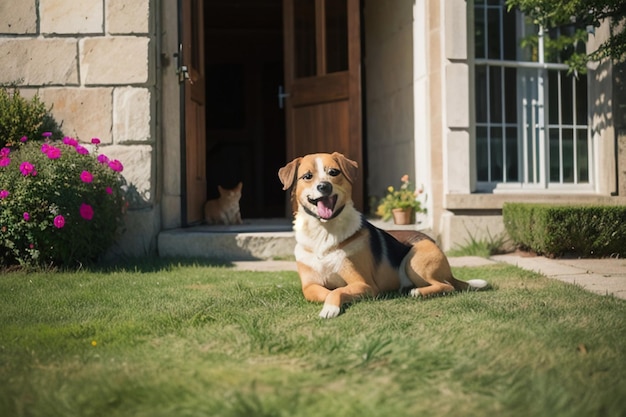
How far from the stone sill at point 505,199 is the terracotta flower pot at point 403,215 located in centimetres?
60

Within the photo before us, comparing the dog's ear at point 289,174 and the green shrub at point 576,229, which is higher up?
the dog's ear at point 289,174

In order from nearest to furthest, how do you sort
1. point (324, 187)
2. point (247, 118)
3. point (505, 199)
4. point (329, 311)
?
point (329, 311)
point (324, 187)
point (505, 199)
point (247, 118)

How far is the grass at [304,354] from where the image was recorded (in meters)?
2.19

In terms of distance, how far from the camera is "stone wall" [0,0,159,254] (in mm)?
6297

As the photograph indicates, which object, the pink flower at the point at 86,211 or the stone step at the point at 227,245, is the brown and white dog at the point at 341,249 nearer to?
the pink flower at the point at 86,211

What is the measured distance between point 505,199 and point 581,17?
1926 millimetres

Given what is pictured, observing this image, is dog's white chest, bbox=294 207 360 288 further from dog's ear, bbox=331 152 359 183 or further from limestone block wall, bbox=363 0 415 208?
limestone block wall, bbox=363 0 415 208

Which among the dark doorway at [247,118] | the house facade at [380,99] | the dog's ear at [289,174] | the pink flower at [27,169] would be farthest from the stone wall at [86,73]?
the dark doorway at [247,118]

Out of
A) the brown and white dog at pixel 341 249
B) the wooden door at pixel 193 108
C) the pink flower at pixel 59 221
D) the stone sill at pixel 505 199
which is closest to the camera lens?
the brown and white dog at pixel 341 249

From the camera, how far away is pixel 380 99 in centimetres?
898

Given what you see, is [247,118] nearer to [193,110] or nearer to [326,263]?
[193,110]

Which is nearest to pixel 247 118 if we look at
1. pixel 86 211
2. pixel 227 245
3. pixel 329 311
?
pixel 227 245

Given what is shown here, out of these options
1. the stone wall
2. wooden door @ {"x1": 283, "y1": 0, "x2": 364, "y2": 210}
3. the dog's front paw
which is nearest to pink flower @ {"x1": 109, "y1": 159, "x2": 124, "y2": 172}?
the stone wall

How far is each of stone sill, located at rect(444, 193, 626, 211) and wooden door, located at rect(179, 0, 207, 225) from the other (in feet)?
8.94
